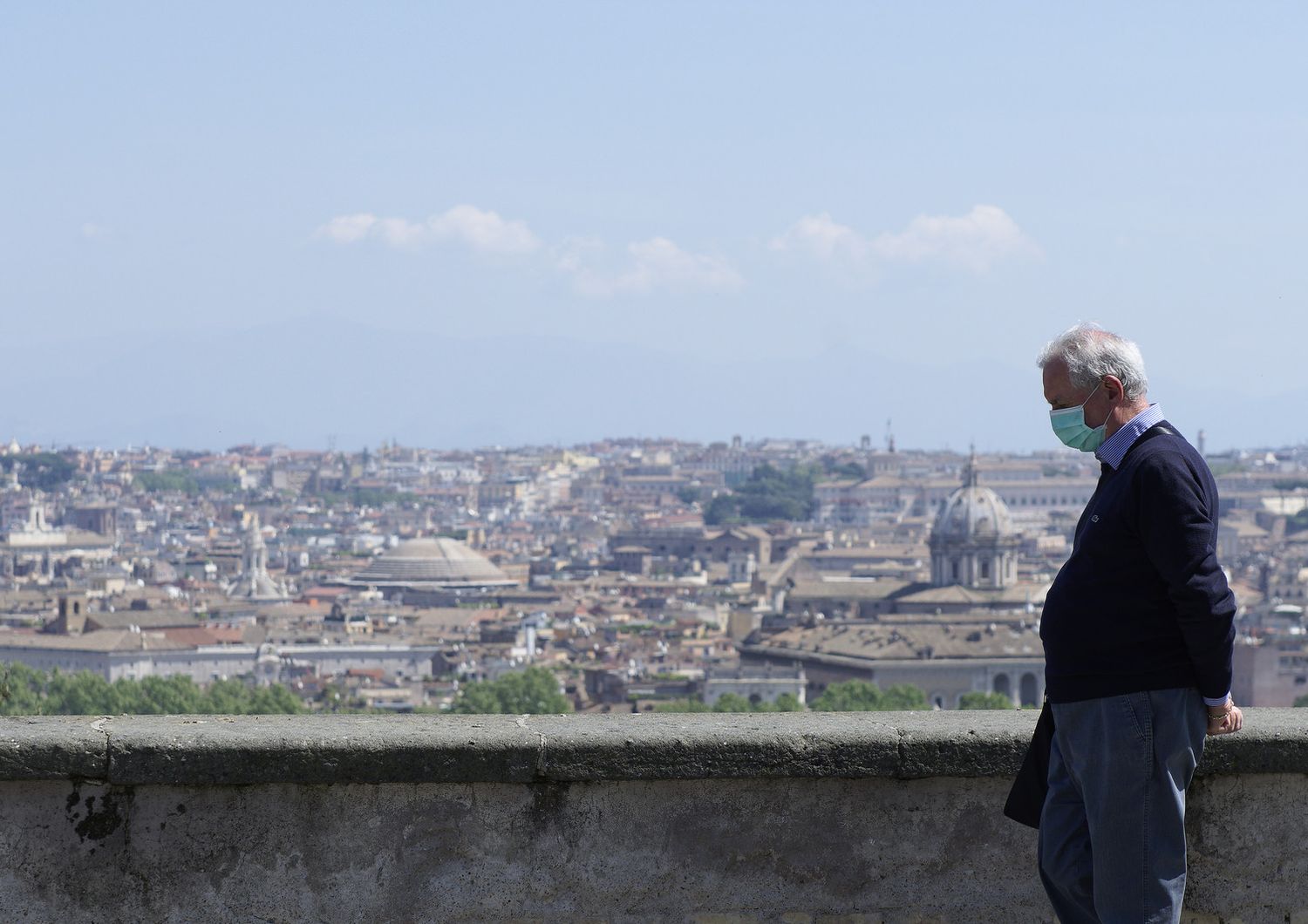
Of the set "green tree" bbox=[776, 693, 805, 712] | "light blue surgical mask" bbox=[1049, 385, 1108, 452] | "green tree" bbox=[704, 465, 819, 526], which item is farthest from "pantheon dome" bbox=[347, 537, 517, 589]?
"light blue surgical mask" bbox=[1049, 385, 1108, 452]

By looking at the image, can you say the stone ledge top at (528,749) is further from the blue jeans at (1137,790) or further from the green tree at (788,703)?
the green tree at (788,703)

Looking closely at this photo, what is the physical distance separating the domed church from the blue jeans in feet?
225

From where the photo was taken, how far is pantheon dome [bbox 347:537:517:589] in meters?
91.4

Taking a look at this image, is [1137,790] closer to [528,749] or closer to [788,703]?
[528,749]

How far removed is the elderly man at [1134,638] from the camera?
2.74 m

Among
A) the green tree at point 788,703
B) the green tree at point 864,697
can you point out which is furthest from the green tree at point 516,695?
the green tree at point 864,697

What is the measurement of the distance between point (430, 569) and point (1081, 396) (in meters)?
90.0

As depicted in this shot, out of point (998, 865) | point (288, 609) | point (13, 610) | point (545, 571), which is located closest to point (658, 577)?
point (545, 571)

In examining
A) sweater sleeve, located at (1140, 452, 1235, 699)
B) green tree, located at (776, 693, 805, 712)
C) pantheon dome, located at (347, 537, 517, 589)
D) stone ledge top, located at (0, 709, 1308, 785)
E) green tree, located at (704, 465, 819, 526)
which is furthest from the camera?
green tree, located at (704, 465, 819, 526)

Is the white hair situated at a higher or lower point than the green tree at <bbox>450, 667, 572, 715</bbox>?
higher

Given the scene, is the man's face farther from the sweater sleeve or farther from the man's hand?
the man's hand

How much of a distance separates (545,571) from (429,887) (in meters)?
96.4

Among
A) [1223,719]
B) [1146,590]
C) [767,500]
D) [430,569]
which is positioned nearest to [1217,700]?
[1223,719]

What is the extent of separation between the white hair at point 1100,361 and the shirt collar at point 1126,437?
0.08 feet
